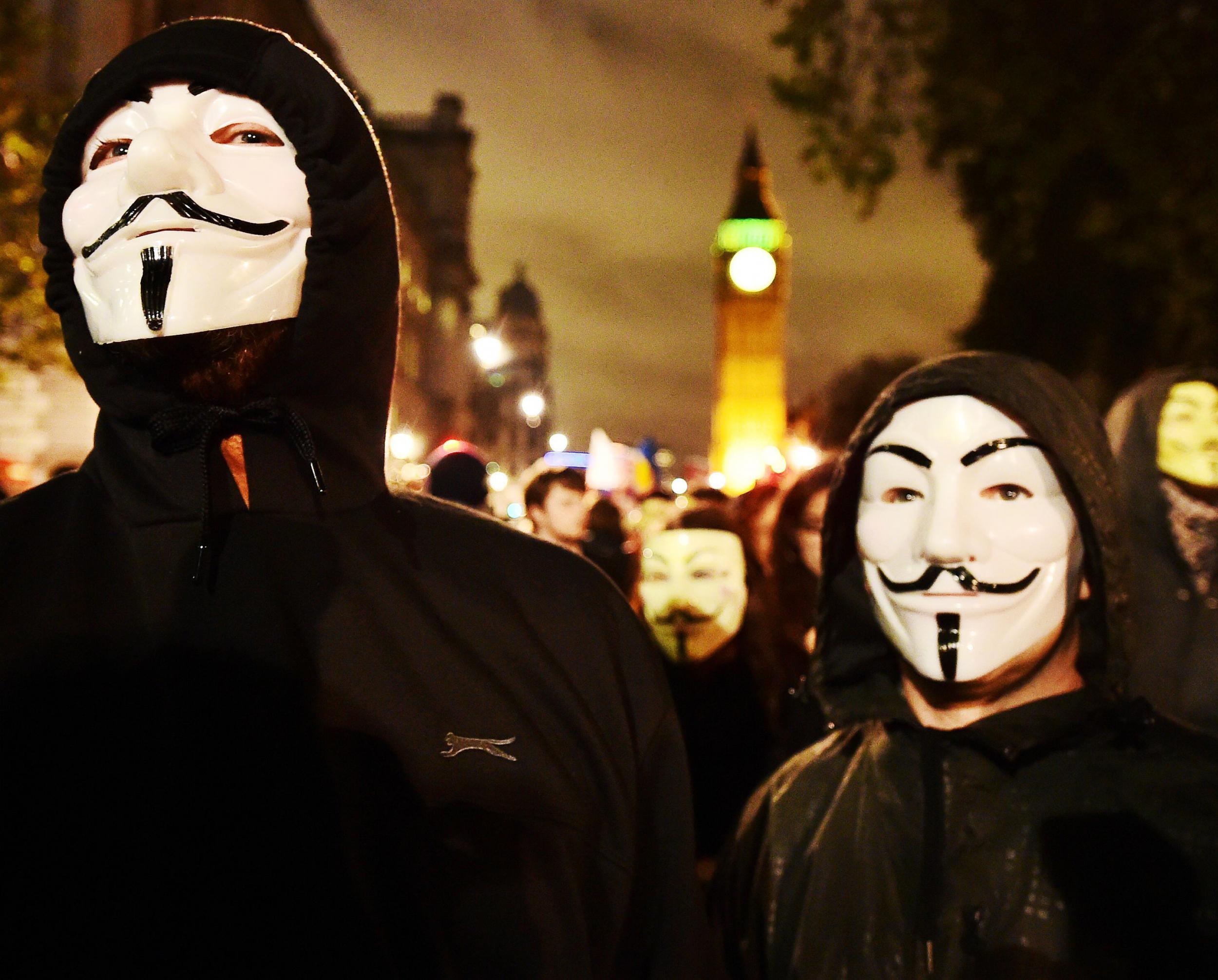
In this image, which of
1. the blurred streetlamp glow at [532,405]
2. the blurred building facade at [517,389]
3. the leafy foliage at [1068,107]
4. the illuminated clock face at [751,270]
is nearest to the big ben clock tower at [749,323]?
the illuminated clock face at [751,270]

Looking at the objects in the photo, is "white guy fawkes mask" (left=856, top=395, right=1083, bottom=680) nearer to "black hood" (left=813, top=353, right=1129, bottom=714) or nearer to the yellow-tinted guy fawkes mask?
"black hood" (left=813, top=353, right=1129, bottom=714)

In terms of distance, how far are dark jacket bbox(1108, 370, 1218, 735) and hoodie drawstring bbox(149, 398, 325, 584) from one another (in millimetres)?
2907

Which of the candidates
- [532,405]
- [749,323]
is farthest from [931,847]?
[749,323]

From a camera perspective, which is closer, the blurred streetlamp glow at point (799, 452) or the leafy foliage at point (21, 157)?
the leafy foliage at point (21, 157)

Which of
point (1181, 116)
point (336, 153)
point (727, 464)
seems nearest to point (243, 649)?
point (336, 153)

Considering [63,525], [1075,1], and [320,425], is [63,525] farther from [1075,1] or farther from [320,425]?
[1075,1]

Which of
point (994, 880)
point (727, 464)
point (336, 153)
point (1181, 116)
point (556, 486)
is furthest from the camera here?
Result: point (727, 464)

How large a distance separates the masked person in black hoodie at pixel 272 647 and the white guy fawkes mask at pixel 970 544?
0.64m

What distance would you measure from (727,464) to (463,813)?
54.0 m

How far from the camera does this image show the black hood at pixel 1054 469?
7.38ft

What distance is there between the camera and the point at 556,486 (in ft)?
20.0

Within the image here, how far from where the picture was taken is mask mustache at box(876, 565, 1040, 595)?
7.28ft

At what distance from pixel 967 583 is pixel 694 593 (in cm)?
216

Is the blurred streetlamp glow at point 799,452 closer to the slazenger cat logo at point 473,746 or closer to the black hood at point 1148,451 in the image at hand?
the black hood at point 1148,451
